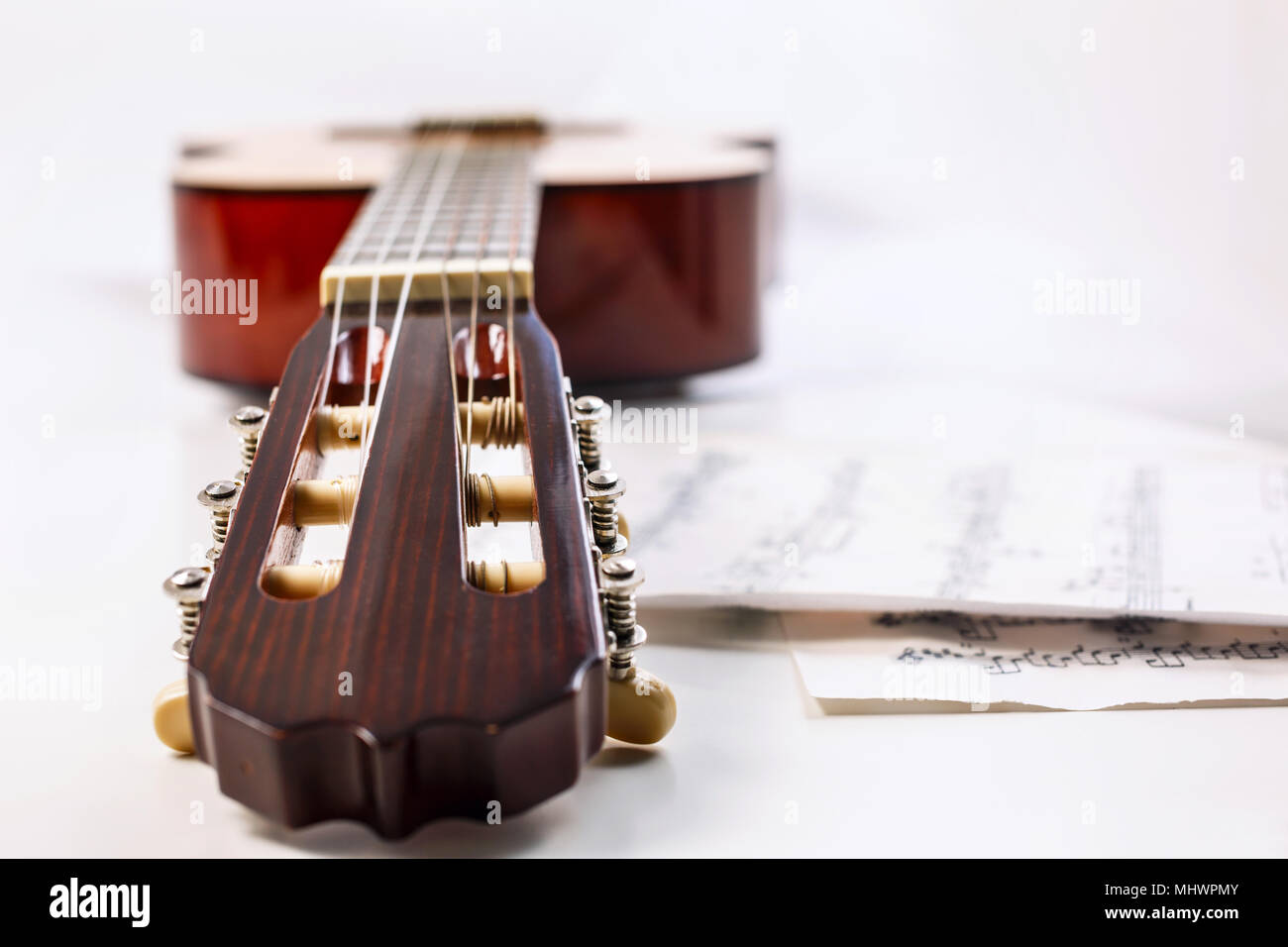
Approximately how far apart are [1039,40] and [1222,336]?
24.2 inches

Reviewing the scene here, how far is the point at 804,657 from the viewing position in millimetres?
718

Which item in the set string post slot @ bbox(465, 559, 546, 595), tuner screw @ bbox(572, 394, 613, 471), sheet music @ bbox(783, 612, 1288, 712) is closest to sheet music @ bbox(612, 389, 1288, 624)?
sheet music @ bbox(783, 612, 1288, 712)

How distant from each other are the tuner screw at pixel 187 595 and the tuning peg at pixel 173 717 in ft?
0.21

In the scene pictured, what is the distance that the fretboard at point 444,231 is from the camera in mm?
790

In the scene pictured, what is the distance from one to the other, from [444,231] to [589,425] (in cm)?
36

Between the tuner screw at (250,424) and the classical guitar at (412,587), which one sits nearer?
the classical guitar at (412,587)

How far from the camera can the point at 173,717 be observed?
22.2 inches

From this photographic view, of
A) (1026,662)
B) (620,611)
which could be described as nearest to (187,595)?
(620,611)

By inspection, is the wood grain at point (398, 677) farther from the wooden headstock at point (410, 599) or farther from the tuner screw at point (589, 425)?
the tuner screw at point (589, 425)

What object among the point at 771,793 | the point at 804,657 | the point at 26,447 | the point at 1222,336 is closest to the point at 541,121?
the point at 26,447

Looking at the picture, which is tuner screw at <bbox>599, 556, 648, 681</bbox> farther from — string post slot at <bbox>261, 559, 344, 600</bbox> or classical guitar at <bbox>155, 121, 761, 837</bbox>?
string post slot at <bbox>261, 559, 344, 600</bbox>

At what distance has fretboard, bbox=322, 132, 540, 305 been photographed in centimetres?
79

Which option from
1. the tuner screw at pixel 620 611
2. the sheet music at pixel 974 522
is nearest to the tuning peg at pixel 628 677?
the tuner screw at pixel 620 611
